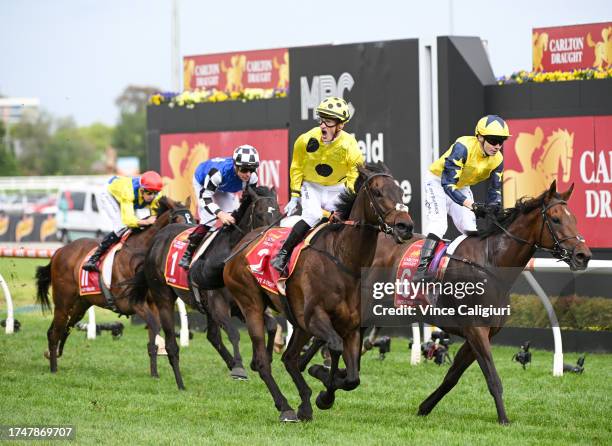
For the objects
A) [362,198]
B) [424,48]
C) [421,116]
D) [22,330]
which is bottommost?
[22,330]

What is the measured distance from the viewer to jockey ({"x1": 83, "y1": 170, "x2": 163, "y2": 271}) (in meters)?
10.8

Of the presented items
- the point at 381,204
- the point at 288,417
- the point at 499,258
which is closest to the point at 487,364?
the point at 499,258

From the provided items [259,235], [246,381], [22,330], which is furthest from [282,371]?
[22,330]

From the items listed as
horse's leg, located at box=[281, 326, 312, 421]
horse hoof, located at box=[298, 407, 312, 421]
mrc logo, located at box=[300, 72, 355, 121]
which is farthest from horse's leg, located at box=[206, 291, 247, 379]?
mrc logo, located at box=[300, 72, 355, 121]

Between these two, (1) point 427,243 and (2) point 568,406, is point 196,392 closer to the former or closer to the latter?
(1) point 427,243

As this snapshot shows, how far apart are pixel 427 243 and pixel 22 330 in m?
7.34

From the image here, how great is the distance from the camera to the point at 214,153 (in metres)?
14.3

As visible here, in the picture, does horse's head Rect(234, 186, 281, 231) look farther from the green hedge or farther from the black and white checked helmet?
the green hedge

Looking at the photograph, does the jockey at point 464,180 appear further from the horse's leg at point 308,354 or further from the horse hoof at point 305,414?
the horse hoof at point 305,414

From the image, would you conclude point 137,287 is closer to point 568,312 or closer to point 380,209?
point 380,209

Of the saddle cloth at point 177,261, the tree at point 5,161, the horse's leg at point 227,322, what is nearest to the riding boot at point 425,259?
the horse's leg at point 227,322

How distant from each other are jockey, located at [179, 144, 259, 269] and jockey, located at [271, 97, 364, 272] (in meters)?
1.20

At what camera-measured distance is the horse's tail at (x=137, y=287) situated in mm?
10391

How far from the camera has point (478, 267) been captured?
7.76 meters
